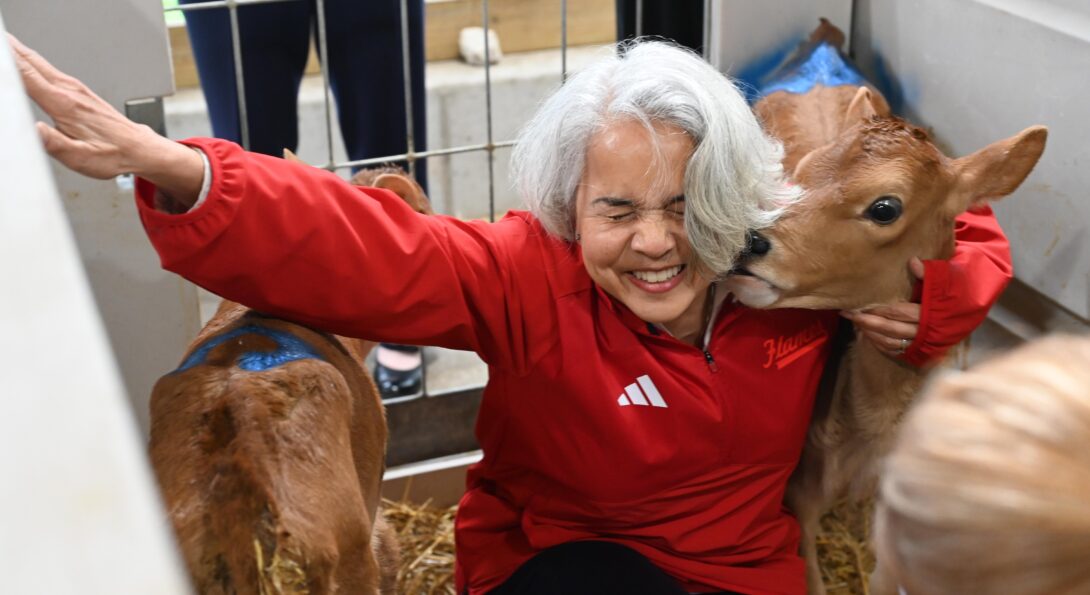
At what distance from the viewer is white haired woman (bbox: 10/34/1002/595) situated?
6.14ft

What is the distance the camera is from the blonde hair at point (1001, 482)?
3.55 ft

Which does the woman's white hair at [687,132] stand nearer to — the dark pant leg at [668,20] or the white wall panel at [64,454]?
the dark pant leg at [668,20]

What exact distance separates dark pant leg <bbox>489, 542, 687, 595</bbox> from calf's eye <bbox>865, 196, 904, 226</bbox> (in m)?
0.74

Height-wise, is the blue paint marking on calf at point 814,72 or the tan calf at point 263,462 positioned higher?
the blue paint marking on calf at point 814,72

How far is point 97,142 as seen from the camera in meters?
1.80

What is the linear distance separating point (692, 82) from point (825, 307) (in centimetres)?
51

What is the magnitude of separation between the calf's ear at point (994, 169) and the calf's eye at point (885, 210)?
14 cm

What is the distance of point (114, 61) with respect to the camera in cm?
255

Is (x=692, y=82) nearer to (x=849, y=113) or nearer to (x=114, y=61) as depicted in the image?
(x=849, y=113)

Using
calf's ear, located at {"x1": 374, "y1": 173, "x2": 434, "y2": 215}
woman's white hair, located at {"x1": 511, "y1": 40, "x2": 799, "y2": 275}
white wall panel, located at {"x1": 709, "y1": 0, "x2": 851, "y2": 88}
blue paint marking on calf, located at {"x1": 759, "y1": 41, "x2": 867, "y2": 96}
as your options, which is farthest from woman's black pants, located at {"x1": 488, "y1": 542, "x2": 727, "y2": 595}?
white wall panel, located at {"x1": 709, "y1": 0, "x2": 851, "y2": 88}

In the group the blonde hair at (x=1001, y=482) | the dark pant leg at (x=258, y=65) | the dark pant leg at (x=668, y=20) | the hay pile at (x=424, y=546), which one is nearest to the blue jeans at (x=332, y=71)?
the dark pant leg at (x=258, y=65)

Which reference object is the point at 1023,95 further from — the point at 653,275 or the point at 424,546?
the point at 424,546

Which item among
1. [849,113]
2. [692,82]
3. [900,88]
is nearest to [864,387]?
[849,113]

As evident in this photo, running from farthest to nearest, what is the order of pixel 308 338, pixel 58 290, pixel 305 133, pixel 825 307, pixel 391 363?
pixel 305 133
pixel 391 363
pixel 825 307
pixel 308 338
pixel 58 290
